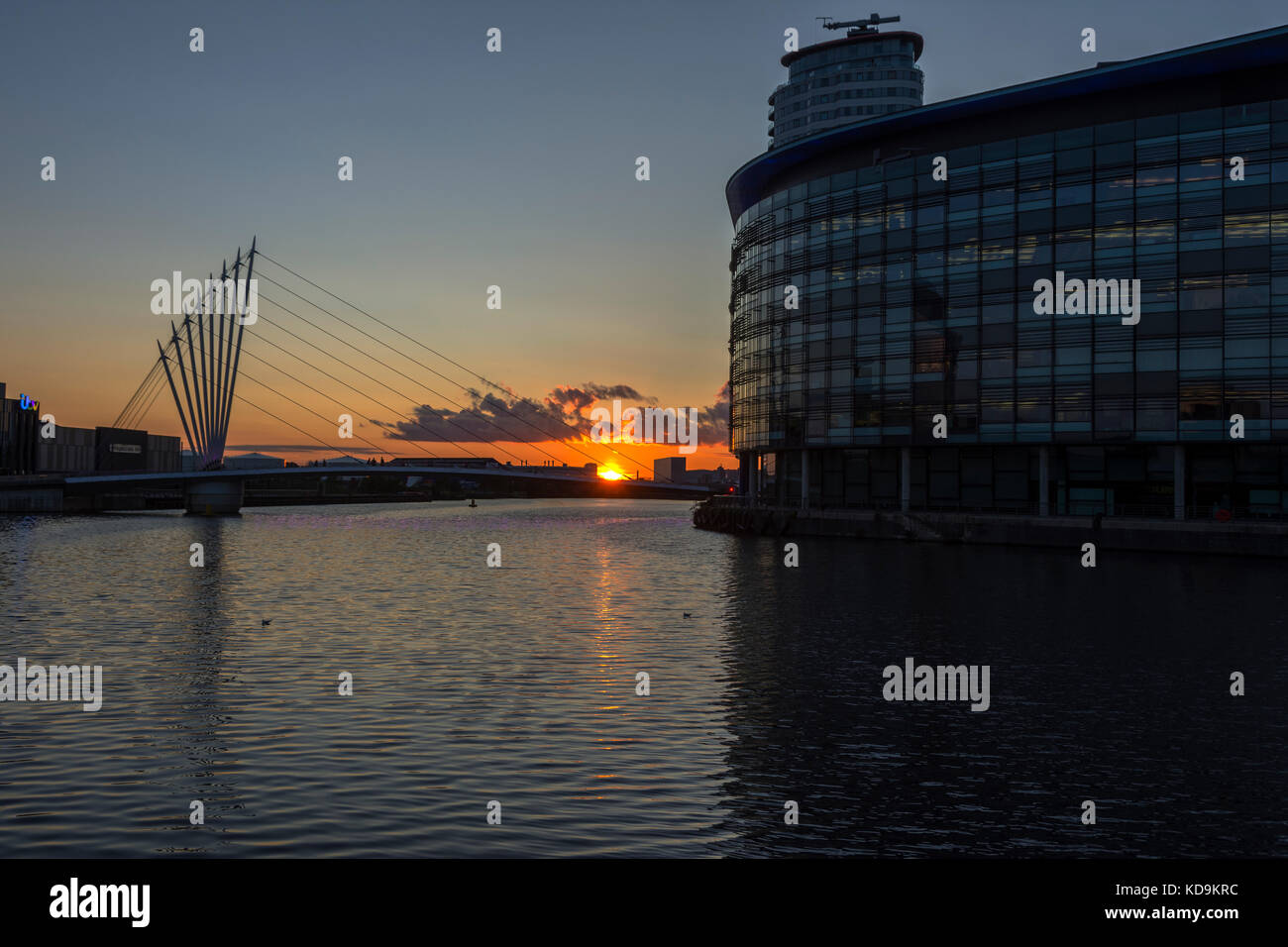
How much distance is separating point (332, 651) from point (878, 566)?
116 ft

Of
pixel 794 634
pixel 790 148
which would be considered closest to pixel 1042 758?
pixel 794 634

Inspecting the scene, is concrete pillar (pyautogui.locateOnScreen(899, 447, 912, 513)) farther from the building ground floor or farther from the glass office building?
the glass office building

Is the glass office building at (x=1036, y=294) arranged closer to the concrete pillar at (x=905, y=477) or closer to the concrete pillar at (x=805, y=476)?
the concrete pillar at (x=905, y=477)

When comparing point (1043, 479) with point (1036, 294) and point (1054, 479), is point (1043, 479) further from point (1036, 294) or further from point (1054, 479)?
point (1036, 294)

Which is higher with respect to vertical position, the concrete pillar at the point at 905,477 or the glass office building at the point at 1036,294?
the glass office building at the point at 1036,294

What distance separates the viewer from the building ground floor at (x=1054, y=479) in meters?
77.4

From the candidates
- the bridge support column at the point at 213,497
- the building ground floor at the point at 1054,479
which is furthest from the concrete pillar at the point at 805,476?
the bridge support column at the point at 213,497

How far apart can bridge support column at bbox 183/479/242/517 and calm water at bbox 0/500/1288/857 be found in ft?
330

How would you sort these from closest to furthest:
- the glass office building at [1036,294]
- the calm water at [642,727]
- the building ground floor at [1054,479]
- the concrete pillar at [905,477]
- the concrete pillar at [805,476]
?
the calm water at [642,727] → the glass office building at [1036,294] → the building ground floor at [1054,479] → the concrete pillar at [905,477] → the concrete pillar at [805,476]

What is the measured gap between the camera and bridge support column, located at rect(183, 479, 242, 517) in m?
138

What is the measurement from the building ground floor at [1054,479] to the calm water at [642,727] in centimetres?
4066

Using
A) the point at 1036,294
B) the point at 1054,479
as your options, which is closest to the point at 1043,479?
the point at 1054,479

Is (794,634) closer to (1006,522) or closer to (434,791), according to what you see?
(434,791)

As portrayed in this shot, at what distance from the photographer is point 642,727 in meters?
18.5
